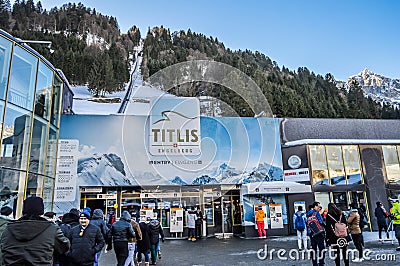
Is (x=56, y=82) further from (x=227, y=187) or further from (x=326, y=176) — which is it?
(x=326, y=176)

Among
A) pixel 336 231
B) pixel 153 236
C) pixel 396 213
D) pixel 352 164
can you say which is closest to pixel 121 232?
pixel 153 236

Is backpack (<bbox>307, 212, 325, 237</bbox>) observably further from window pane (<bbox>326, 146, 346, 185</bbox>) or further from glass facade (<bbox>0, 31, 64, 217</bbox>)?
window pane (<bbox>326, 146, 346, 185</bbox>)

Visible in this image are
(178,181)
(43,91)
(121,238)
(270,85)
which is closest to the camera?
(121,238)

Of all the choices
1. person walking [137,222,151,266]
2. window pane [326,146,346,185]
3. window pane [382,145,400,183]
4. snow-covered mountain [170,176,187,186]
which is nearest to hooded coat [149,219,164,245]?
person walking [137,222,151,266]

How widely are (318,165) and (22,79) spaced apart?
12.2 m

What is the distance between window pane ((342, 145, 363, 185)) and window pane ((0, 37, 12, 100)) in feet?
44.6

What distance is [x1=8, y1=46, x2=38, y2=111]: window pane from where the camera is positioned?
9.62 metres

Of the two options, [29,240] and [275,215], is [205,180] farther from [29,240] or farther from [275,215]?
[29,240]

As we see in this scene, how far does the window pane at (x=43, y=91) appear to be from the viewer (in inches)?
425

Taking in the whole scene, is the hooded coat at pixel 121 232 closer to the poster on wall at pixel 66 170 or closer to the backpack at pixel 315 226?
the backpack at pixel 315 226

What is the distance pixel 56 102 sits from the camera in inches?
489

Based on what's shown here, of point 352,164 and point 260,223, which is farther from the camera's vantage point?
point 352,164

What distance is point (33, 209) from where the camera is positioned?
7.73 ft

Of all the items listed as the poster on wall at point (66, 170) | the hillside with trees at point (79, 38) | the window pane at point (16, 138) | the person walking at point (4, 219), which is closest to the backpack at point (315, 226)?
the person walking at point (4, 219)
